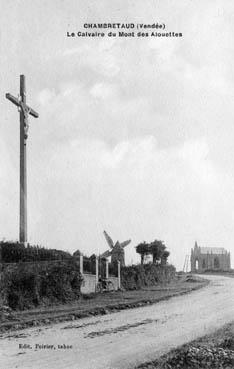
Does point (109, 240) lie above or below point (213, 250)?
above

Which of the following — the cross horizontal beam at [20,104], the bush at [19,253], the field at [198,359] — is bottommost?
the field at [198,359]

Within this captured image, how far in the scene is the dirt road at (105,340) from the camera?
8.70 metres

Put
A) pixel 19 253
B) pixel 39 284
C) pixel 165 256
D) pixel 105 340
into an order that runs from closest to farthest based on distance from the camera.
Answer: pixel 105 340 < pixel 39 284 < pixel 19 253 < pixel 165 256

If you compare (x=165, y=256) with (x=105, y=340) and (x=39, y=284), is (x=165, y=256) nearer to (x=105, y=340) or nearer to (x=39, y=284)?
(x=39, y=284)

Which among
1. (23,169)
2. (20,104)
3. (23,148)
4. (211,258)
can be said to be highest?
(20,104)

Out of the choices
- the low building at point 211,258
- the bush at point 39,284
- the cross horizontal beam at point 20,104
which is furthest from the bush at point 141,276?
the low building at point 211,258

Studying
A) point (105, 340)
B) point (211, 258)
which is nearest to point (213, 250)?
point (211, 258)

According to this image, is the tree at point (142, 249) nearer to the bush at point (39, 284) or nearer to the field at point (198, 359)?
the bush at point (39, 284)

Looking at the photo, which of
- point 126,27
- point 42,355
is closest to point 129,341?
point 42,355

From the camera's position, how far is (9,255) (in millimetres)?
22859

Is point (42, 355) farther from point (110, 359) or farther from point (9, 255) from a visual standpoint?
point (9, 255)

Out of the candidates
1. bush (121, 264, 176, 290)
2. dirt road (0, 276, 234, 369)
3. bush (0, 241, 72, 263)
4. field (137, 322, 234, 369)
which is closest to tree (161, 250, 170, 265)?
bush (121, 264, 176, 290)

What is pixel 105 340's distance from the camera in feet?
37.0

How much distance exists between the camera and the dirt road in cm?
870
